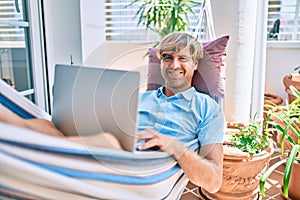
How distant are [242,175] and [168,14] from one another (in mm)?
1748

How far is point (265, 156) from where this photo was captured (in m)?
1.84

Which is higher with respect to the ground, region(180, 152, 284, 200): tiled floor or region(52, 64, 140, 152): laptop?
region(52, 64, 140, 152): laptop

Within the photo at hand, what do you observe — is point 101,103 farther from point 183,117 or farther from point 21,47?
point 21,47

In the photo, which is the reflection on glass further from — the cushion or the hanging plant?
the hanging plant

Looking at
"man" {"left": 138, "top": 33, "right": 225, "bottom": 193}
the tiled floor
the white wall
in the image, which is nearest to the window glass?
the tiled floor

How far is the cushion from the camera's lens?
1752 millimetres

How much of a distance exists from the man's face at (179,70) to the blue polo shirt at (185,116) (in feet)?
0.19

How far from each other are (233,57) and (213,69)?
0.48 metres

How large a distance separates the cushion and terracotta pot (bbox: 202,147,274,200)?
1.44 feet

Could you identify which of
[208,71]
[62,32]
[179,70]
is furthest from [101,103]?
[62,32]

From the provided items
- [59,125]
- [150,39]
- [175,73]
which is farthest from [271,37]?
[59,125]

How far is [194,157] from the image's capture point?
1.23 metres

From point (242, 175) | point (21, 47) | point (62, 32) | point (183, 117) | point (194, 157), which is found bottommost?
point (242, 175)

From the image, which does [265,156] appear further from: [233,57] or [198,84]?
[233,57]
